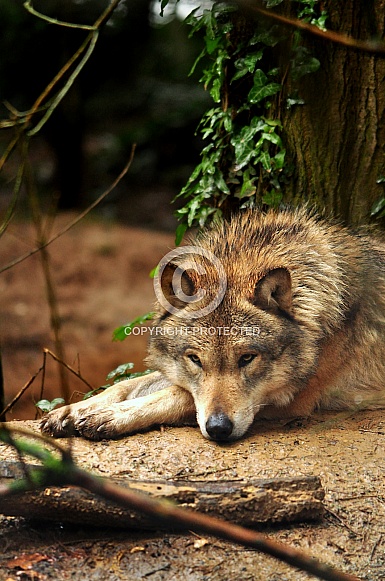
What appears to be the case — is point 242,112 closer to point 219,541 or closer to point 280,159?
Result: point 280,159

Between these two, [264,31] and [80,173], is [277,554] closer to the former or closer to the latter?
[264,31]

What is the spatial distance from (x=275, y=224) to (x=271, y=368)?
1193 millimetres

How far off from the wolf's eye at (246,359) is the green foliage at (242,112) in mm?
1743

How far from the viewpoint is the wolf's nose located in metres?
4.14

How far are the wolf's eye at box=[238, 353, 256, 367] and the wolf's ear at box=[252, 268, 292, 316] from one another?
1.11 ft

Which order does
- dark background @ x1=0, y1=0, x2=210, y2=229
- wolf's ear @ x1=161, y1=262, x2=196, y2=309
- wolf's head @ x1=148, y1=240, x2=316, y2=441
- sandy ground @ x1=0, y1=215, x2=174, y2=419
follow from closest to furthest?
wolf's head @ x1=148, y1=240, x2=316, y2=441
wolf's ear @ x1=161, y1=262, x2=196, y2=309
sandy ground @ x1=0, y1=215, x2=174, y2=419
dark background @ x1=0, y1=0, x2=210, y2=229

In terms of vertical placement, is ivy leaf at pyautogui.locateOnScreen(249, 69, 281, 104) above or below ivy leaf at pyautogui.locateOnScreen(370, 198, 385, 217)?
above

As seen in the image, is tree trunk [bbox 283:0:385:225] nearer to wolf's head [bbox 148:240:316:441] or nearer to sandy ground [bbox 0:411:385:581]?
wolf's head [bbox 148:240:316:441]

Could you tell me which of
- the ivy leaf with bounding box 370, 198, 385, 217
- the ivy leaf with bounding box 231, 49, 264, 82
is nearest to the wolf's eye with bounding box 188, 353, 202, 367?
the ivy leaf with bounding box 370, 198, 385, 217

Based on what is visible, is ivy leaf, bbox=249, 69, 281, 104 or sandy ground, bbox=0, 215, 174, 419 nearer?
ivy leaf, bbox=249, 69, 281, 104

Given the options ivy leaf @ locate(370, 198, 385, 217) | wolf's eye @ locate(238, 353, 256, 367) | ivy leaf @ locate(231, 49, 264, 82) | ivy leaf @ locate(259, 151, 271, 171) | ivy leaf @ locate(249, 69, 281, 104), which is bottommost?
wolf's eye @ locate(238, 353, 256, 367)

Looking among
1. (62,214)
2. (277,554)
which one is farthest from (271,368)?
(62,214)

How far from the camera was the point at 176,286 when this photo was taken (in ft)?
15.4

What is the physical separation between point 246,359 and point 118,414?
908mm
